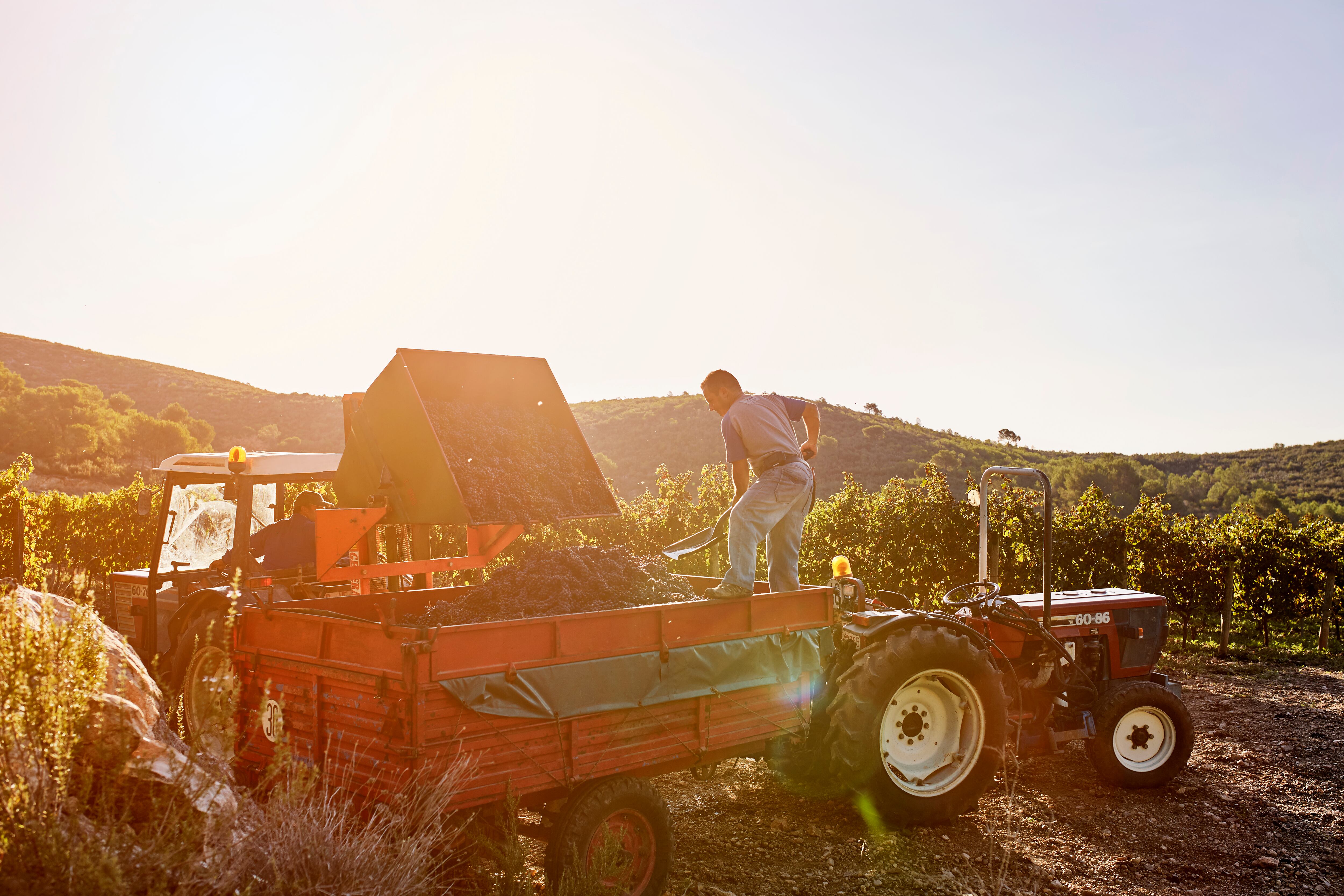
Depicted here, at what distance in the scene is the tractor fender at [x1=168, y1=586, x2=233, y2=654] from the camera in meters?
5.80

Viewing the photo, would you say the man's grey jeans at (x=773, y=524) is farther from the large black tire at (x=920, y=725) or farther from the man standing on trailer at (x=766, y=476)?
the large black tire at (x=920, y=725)

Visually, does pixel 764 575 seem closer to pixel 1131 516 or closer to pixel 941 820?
pixel 1131 516

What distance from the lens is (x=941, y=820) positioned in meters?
5.39

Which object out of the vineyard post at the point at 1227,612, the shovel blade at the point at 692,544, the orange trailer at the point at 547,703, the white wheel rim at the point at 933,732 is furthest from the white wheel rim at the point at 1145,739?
the vineyard post at the point at 1227,612

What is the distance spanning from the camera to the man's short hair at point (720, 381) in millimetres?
5875

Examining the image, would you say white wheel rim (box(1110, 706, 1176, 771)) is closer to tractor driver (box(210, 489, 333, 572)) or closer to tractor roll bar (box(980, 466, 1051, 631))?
tractor roll bar (box(980, 466, 1051, 631))

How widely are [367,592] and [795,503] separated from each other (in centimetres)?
338

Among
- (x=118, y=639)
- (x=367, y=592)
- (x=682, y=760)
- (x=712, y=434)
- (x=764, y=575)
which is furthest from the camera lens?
(x=712, y=434)

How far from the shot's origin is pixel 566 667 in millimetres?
4004

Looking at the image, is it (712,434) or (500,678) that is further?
(712,434)

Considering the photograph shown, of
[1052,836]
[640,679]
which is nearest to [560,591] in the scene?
[640,679]

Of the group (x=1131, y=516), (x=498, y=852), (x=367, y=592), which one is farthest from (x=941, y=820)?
(x=1131, y=516)

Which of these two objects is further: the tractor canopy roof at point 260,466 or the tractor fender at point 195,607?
the tractor canopy roof at point 260,466

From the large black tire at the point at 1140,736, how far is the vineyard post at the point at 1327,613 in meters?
8.11
